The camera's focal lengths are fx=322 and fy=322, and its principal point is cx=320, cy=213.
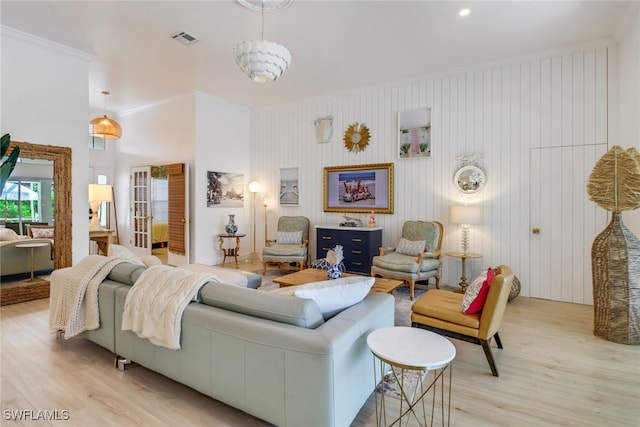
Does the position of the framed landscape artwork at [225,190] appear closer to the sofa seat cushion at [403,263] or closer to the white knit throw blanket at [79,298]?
the sofa seat cushion at [403,263]

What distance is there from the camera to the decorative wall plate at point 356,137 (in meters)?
5.82

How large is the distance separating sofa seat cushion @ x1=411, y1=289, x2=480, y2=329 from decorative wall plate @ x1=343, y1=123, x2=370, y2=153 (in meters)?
3.46

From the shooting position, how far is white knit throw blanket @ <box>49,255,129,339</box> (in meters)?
2.65

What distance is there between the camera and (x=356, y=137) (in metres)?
5.91

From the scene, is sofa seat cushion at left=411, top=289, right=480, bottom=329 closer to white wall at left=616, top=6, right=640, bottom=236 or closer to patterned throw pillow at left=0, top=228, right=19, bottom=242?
white wall at left=616, top=6, right=640, bottom=236

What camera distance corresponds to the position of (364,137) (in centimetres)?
582

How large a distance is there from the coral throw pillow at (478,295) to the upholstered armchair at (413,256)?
1.81 meters

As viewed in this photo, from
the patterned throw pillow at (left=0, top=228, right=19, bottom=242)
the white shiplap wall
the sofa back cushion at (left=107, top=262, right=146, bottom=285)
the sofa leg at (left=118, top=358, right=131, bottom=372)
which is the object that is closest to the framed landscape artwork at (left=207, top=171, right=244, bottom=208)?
the white shiplap wall

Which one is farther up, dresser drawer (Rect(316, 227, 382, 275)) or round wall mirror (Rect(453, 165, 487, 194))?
round wall mirror (Rect(453, 165, 487, 194))

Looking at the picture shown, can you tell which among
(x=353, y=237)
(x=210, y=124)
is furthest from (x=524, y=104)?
(x=210, y=124)

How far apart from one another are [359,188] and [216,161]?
2977mm

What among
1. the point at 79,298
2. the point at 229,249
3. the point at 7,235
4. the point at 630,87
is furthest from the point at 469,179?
the point at 7,235

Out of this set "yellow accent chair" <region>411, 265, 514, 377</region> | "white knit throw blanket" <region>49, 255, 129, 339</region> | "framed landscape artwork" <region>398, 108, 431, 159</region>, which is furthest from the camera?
"framed landscape artwork" <region>398, 108, 431, 159</region>

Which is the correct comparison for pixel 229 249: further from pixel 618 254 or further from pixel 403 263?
pixel 618 254
